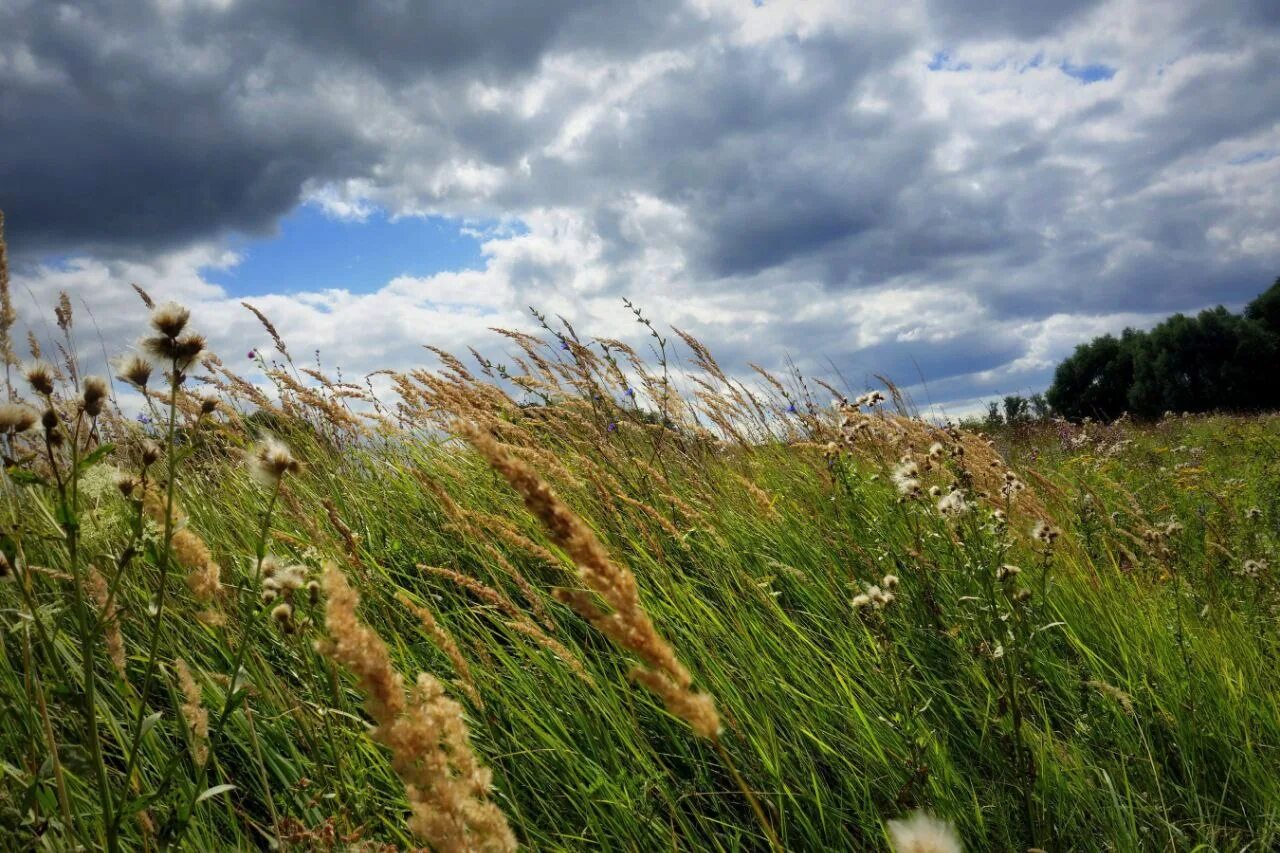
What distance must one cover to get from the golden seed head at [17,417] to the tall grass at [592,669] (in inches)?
2.7

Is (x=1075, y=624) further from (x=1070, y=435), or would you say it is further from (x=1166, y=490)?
(x=1070, y=435)

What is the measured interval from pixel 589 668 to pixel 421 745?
4.99ft

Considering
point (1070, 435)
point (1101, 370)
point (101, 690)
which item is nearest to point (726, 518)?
point (101, 690)

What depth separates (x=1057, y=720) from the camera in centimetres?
244

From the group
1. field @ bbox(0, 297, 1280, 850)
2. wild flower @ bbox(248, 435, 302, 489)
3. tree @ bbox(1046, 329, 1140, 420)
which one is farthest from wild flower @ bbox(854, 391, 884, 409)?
tree @ bbox(1046, 329, 1140, 420)

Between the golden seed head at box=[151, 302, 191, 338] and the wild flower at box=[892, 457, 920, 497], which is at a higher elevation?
the golden seed head at box=[151, 302, 191, 338]

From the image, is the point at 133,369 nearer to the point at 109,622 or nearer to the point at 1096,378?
the point at 109,622

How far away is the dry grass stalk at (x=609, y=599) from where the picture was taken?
669 millimetres

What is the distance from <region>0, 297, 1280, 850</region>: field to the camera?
1.14 m

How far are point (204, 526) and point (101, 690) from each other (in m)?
1.41

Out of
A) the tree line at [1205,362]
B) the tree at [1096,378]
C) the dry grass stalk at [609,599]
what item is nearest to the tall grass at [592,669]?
the dry grass stalk at [609,599]

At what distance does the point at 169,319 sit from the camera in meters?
1.23

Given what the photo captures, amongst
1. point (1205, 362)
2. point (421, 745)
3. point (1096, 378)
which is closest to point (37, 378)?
point (421, 745)

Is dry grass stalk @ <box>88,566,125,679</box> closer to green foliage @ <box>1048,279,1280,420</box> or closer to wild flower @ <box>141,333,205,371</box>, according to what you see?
wild flower @ <box>141,333,205,371</box>
